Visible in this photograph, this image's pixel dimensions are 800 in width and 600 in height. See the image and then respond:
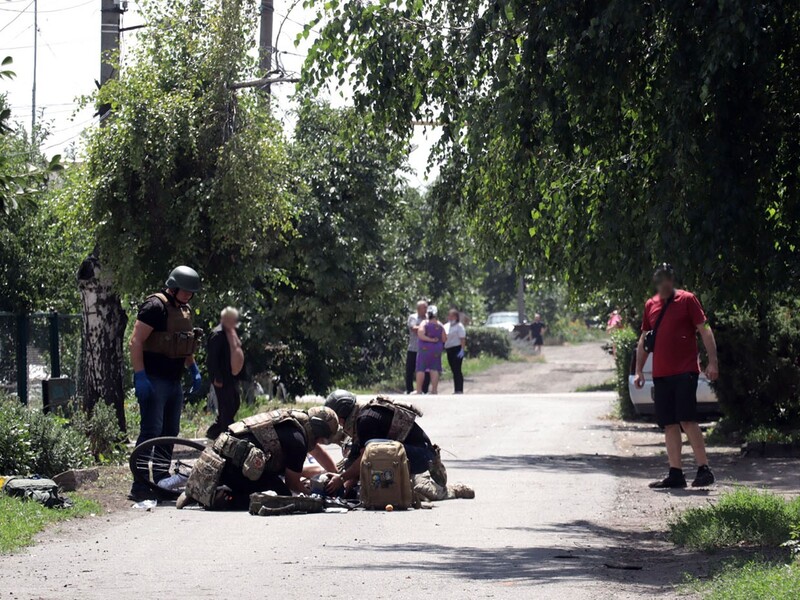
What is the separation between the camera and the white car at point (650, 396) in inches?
747

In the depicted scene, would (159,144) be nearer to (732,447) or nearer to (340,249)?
(732,447)

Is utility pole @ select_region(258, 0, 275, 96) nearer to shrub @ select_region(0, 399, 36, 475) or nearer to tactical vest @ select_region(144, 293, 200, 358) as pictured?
tactical vest @ select_region(144, 293, 200, 358)

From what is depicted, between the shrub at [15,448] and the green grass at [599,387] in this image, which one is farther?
the green grass at [599,387]

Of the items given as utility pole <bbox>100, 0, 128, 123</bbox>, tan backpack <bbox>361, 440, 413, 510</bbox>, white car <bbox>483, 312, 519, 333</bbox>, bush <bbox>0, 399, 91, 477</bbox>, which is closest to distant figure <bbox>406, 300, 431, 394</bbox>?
utility pole <bbox>100, 0, 128, 123</bbox>

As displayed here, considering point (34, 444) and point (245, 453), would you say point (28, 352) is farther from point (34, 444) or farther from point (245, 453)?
point (245, 453)

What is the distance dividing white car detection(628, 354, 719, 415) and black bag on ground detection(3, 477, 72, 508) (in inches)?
392

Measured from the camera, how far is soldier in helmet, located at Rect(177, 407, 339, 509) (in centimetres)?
1061

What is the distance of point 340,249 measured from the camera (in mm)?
25328

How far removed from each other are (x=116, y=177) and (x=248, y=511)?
4.99 metres

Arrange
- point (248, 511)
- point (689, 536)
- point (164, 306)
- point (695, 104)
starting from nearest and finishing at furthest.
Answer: point (695, 104), point (689, 536), point (248, 511), point (164, 306)

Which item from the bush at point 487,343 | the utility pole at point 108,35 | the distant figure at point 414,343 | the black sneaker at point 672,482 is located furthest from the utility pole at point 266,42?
the bush at point 487,343

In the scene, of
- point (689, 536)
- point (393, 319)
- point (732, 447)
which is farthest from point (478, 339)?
point (689, 536)

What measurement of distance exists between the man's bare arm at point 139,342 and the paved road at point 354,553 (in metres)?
1.37

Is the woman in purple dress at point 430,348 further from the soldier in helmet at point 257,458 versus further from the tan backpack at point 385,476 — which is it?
the tan backpack at point 385,476
